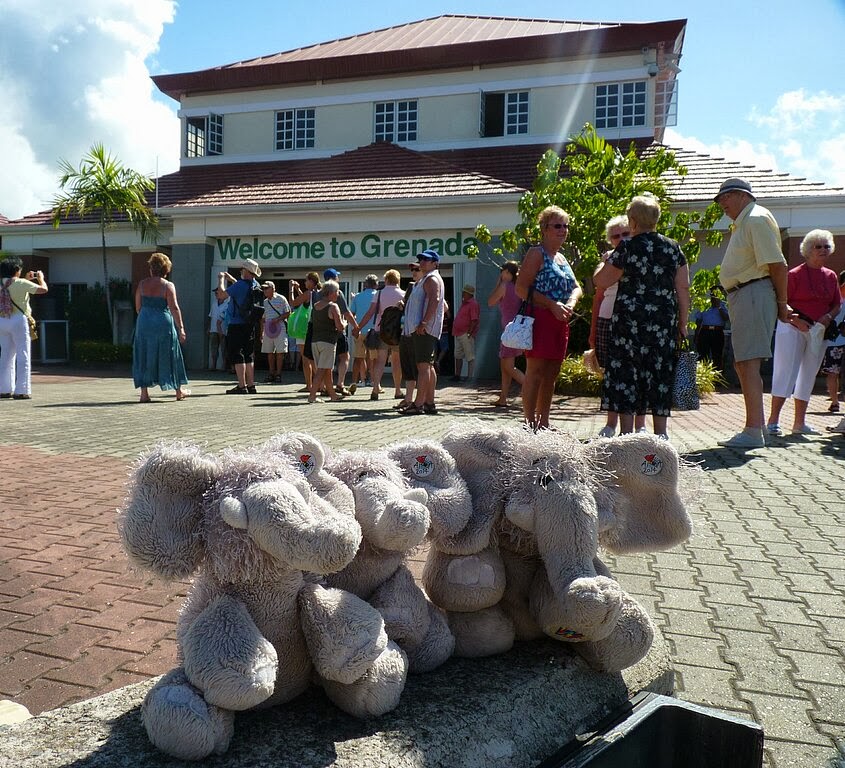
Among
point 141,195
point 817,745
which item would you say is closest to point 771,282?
point 817,745

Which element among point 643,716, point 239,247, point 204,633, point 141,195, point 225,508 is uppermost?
point 141,195

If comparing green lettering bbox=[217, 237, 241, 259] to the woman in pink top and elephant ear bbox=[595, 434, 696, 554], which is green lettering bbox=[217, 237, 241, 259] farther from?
elephant ear bbox=[595, 434, 696, 554]

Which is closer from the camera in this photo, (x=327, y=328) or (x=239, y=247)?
(x=327, y=328)

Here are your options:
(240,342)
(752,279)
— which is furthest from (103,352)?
(752,279)

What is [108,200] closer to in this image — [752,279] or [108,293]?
[108,293]

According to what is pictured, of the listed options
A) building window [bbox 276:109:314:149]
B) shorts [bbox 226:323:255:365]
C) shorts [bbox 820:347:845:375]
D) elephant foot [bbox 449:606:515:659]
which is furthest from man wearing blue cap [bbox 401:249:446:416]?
building window [bbox 276:109:314:149]

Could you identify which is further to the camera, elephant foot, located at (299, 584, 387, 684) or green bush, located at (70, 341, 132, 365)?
green bush, located at (70, 341, 132, 365)

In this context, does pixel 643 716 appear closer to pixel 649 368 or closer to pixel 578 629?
pixel 578 629

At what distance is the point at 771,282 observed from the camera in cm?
657

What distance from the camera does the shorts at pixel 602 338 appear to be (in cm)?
622

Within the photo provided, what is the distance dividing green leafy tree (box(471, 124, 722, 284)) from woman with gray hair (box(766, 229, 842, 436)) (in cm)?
502

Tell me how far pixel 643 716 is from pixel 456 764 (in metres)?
0.58

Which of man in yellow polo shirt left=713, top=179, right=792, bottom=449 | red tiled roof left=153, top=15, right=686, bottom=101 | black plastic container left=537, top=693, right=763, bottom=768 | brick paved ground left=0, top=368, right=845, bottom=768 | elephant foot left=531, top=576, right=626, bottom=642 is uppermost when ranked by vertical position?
red tiled roof left=153, top=15, right=686, bottom=101

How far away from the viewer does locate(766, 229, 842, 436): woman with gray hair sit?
7711 mm
